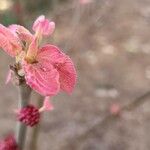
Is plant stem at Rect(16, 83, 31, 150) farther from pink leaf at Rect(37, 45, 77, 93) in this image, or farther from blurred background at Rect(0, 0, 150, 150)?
blurred background at Rect(0, 0, 150, 150)

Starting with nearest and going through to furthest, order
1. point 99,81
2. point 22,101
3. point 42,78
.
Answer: point 42,78, point 22,101, point 99,81

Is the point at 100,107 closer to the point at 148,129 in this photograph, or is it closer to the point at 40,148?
the point at 148,129

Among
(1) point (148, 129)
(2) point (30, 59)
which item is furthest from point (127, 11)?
(2) point (30, 59)

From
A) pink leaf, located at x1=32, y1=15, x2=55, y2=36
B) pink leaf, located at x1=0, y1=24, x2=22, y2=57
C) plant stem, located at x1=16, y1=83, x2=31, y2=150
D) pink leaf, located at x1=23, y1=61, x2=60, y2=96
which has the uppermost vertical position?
pink leaf, located at x1=32, y1=15, x2=55, y2=36

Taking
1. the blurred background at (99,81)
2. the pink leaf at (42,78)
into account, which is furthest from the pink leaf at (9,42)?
the blurred background at (99,81)

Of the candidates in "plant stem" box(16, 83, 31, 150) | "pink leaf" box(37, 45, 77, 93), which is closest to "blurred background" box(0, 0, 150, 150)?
"plant stem" box(16, 83, 31, 150)

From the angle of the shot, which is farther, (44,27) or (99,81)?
(99,81)

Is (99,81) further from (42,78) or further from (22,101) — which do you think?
(42,78)

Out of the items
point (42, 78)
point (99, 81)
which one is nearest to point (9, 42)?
point (42, 78)

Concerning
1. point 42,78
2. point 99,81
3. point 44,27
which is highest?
point 99,81
